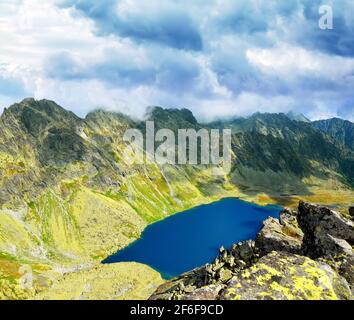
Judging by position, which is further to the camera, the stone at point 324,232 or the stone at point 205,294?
the stone at point 324,232

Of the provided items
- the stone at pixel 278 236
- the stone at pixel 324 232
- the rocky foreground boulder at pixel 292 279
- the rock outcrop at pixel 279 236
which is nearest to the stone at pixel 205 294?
the rocky foreground boulder at pixel 292 279

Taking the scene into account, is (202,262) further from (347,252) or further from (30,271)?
(347,252)

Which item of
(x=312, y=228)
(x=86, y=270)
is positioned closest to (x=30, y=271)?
(x=86, y=270)

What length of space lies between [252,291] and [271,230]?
1487 inches

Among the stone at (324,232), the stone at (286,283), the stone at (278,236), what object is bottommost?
the stone at (278,236)

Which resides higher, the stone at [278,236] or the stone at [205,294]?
the stone at [205,294]

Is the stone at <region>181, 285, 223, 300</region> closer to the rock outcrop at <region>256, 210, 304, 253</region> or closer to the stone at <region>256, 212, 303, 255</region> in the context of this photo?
the rock outcrop at <region>256, 210, 304, 253</region>

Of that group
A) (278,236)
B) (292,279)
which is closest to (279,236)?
(278,236)

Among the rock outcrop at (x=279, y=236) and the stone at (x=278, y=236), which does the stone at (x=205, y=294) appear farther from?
the stone at (x=278, y=236)

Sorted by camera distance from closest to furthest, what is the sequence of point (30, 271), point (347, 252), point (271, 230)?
1. point (347, 252)
2. point (271, 230)
3. point (30, 271)

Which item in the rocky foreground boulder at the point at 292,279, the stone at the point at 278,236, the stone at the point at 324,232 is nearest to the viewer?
the rocky foreground boulder at the point at 292,279

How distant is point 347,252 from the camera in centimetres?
2534
